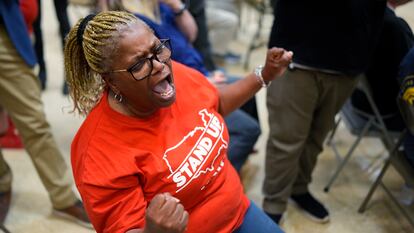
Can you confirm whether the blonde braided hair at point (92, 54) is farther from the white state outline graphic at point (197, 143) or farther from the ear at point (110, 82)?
the white state outline graphic at point (197, 143)

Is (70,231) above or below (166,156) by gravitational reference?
below

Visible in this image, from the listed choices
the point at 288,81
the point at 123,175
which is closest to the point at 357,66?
the point at 288,81

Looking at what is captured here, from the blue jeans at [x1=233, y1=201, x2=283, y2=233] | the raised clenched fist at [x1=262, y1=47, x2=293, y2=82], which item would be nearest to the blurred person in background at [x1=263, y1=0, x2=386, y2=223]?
the raised clenched fist at [x1=262, y1=47, x2=293, y2=82]

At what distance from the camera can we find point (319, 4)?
60.4 inches

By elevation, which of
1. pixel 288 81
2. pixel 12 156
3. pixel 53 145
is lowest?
pixel 12 156

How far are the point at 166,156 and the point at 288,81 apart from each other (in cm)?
71

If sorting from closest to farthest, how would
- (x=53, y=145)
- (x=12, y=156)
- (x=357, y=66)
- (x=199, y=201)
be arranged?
(x=199, y=201), (x=357, y=66), (x=53, y=145), (x=12, y=156)

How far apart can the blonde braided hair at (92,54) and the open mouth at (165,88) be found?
5.6 inches

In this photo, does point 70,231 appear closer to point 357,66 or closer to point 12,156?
point 12,156

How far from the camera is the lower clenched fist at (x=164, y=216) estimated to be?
100cm

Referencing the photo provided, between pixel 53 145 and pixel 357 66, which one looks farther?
pixel 53 145

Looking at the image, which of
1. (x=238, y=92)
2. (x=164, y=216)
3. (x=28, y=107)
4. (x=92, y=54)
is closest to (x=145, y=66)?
(x=92, y=54)

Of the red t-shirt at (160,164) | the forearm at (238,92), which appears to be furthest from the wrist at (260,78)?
the red t-shirt at (160,164)

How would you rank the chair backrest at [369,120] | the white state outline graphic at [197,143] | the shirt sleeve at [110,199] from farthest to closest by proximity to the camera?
1. the chair backrest at [369,120]
2. the white state outline graphic at [197,143]
3. the shirt sleeve at [110,199]
